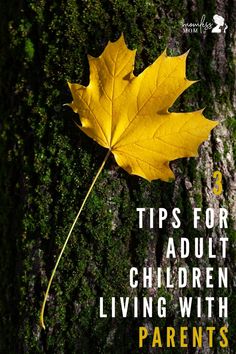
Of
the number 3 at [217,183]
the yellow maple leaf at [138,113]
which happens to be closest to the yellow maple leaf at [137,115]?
the yellow maple leaf at [138,113]

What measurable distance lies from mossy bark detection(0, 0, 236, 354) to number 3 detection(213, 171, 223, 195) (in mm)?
15

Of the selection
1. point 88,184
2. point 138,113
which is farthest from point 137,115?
point 88,184

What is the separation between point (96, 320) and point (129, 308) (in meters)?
0.10

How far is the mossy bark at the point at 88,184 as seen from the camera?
1.83 m

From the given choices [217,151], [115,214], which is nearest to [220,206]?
[217,151]

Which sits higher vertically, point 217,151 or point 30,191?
point 217,151

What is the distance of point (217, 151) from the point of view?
1.90m

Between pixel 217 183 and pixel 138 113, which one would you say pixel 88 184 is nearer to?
pixel 138 113

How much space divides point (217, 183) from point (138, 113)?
32cm

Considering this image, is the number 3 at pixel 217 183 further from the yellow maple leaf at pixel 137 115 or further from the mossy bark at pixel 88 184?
the yellow maple leaf at pixel 137 115

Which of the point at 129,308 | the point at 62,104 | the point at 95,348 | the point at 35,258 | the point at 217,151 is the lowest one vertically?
the point at 95,348

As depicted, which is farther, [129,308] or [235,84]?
[235,84]

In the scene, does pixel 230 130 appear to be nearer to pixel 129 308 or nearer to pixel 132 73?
pixel 132 73

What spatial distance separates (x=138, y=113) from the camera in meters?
1.82
